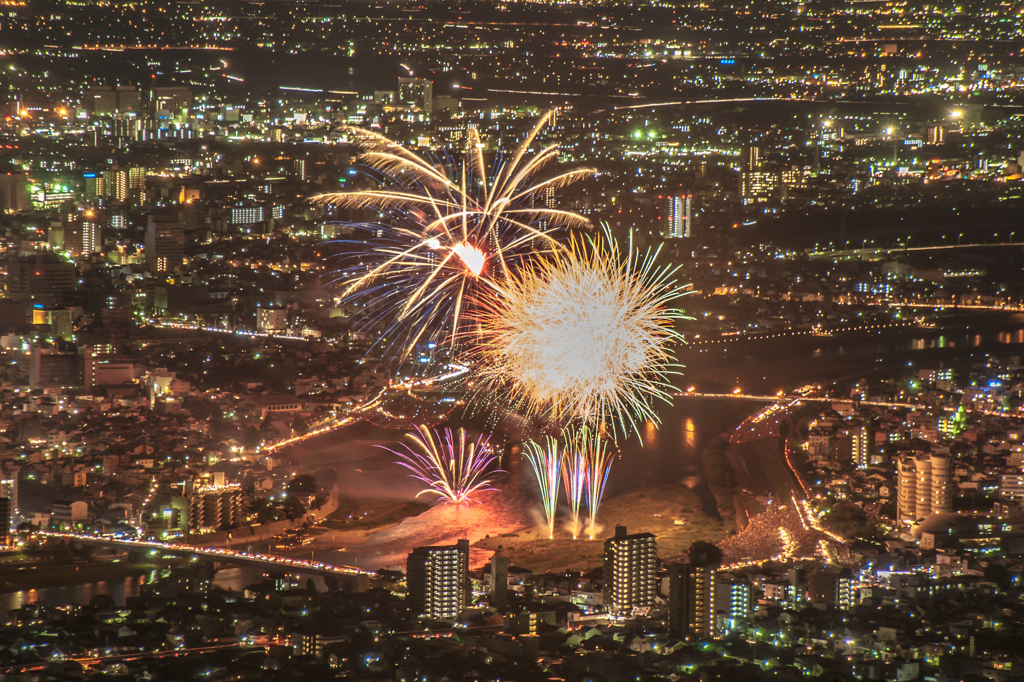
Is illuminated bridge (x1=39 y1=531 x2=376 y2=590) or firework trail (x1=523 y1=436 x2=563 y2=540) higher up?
firework trail (x1=523 y1=436 x2=563 y2=540)

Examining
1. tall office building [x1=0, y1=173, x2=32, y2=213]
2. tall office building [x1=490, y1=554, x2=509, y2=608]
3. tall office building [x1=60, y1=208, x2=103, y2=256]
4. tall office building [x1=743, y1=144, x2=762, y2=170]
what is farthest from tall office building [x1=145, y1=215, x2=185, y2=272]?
tall office building [x1=490, y1=554, x2=509, y2=608]

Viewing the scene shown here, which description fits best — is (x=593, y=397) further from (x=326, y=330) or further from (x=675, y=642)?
(x=326, y=330)

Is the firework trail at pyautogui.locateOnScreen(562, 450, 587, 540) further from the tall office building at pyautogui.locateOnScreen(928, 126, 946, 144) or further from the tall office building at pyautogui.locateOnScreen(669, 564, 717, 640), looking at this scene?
the tall office building at pyautogui.locateOnScreen(928, 126, 946, 144)

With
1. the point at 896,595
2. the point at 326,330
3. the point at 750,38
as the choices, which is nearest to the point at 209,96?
the point at 326,330

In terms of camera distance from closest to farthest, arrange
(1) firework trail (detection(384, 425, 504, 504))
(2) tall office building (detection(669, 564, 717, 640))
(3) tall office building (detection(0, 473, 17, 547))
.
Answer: (2) tall office building (detection(669, 564, 717, 640))
(3) tall office building (detection(0, 473, 17, 547))
(1) firework trail (detection(384, 425, 504, 504))

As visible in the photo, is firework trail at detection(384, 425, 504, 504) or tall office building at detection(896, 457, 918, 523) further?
firework trail at detection(384, 425, 504, 504)

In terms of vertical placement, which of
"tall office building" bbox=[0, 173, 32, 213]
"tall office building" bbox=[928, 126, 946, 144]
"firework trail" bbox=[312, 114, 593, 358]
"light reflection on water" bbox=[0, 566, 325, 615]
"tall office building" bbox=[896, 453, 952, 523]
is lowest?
"light reflection on water" bbox=[0, 566, 325, 615]
